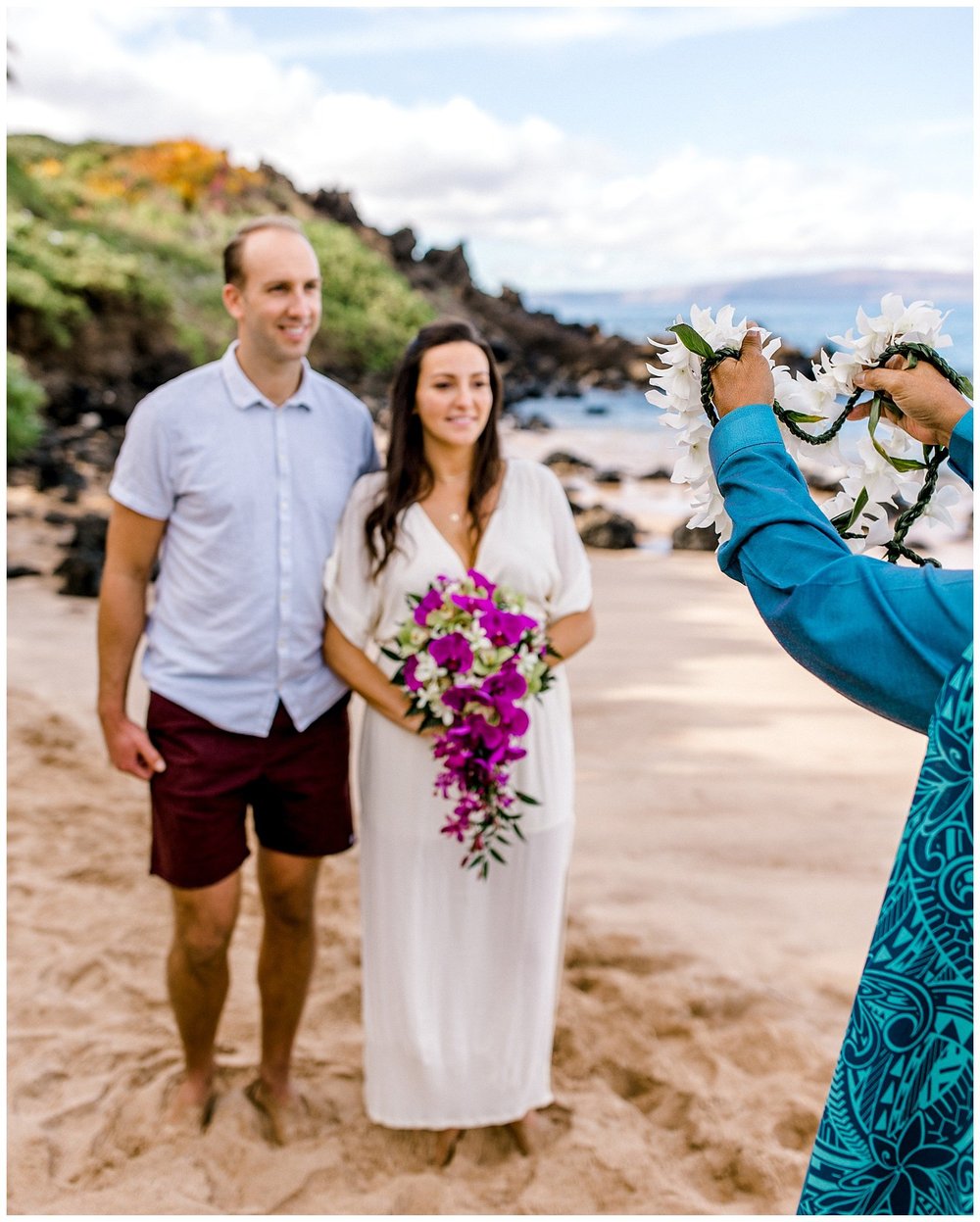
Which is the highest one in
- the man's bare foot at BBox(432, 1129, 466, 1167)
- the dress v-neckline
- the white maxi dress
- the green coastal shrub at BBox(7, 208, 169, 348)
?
the green coastal shrub at BBox(7, 208, 169, 348)

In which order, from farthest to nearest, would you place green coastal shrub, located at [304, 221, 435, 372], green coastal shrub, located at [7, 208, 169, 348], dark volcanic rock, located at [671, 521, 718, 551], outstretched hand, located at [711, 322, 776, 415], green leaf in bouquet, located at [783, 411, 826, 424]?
1. green coastal shrub, located at [304, 221, 435, 372]
2. green coastal shrub, located at [7, 208, 169, 348]
3. dark volcanic rock, located at [671, 521, 718, 551]
4. green leaf in bouquet, located at [783, 411, 826, 424]
5. outstretched hand, located at [711, 322, 776, 415]

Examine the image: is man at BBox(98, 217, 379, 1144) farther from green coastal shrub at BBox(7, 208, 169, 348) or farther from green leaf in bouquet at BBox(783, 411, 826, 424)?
green coastal shrub at BBox(7, 208, 169, 348)

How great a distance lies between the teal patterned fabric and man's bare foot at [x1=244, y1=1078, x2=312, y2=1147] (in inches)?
94.1

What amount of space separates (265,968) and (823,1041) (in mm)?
1951

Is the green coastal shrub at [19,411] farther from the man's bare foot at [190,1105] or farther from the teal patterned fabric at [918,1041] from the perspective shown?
the teal patterned fabric at [918,1041]

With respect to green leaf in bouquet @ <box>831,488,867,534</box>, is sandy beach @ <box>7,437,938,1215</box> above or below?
below

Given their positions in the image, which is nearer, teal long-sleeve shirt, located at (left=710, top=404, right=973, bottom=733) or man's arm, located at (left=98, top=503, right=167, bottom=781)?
teal long-sleeve shirt, located at (left=710, top=404, right=973, bottom=733)

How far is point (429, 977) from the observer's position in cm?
351

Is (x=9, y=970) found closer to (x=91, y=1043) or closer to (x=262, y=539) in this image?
(x=91, y=1043)

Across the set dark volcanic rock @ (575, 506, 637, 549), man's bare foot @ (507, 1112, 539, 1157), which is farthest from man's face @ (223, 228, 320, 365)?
dark volcanic rock @ (575, 506, 637, 549)

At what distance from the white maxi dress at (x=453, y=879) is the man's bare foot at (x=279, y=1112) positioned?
0.27 meters

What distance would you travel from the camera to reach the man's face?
342 centimetres

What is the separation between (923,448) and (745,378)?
0.32m

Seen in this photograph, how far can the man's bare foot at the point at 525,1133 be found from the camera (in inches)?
143
